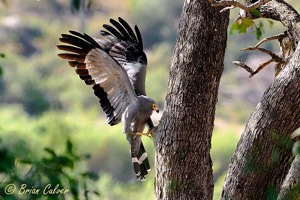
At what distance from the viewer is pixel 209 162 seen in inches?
130

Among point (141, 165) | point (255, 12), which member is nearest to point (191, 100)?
point (255, 12)

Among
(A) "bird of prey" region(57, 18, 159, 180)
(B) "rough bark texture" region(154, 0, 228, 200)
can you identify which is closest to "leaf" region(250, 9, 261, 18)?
(B) "rough bark texture" region(154, 0, 228, 200)

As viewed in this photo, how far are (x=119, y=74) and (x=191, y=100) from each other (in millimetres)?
832

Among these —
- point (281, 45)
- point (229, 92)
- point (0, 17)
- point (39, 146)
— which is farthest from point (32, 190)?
point (229, 92)

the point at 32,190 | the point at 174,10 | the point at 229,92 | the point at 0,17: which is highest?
the point at 0,17

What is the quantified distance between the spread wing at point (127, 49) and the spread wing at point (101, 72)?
0.10 m

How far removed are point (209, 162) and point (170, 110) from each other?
31 cm

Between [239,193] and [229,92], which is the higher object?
[239,193]

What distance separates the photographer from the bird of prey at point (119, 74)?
3742 millimetres

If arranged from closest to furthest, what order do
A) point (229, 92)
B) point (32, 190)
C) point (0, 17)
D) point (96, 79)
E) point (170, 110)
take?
1. point (32, 190)
2. point (0, 17)
3. point (170, 110)
4. point (96, 79)
5. point (229, 92)

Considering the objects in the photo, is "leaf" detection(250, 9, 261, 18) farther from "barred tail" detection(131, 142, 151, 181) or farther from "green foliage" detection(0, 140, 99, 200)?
"green foliage" detection(0, 140, 99, 200)

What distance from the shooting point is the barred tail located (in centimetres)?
430

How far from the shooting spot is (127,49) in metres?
4.24

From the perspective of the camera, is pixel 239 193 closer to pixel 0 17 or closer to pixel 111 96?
pixel 111 96
